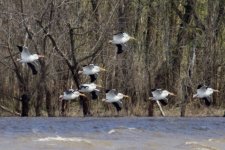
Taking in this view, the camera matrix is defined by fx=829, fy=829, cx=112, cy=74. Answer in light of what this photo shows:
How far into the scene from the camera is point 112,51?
1073 inches

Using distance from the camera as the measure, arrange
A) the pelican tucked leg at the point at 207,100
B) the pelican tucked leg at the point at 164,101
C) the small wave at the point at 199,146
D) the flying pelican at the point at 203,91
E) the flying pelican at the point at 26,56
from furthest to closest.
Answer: the pelican tucked leg at the point at 164,101 < the pelican tucked leg at the point at 207,100 < the flying pelican at the point at 203,91 < the flying pelican at the point at 26,56 < the small wave at the point at 199,146

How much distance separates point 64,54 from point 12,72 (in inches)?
68.9

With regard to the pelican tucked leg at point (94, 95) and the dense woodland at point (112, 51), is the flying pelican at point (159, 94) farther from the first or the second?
the pelican tucked leg at point (94, 95)

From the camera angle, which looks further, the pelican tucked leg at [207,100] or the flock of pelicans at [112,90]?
the pelican tucked leg at [207,100]

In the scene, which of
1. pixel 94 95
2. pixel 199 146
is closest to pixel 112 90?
pixel 94 95

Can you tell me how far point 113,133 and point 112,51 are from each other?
8591 millimetres

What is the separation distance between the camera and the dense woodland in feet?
85.4

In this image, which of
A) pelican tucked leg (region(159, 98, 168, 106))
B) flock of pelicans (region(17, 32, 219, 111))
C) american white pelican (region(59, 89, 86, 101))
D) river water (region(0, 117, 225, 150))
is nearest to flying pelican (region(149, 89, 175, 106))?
flock of pelicans (region(17, 32, 219, 111))

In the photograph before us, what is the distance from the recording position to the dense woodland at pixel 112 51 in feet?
85.4

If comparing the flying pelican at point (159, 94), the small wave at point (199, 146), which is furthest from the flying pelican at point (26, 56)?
the small wave at point (199, 146)

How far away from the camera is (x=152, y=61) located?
27828 millimetres

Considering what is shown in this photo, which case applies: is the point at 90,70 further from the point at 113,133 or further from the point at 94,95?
the point at 113,133

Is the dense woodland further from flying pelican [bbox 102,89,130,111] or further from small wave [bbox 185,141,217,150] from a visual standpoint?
small wave [bbox 185,141,217,150]

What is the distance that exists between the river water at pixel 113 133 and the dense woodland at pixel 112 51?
1.92 m
